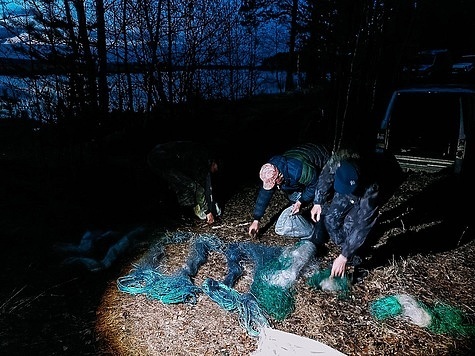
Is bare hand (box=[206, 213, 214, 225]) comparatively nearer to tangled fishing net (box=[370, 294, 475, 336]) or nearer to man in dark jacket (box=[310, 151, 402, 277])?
man in dark jacket (box=[310, 151, 402, 277])

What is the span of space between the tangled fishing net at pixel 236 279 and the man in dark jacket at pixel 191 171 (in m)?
0.75

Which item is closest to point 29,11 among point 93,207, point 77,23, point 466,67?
point 77,23

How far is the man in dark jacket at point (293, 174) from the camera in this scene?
3828 mm

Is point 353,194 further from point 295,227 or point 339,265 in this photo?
point 295,227

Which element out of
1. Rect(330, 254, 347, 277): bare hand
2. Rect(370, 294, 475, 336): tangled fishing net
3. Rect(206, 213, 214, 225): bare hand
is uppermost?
Rect(330, 254, 347, 277): bare hand

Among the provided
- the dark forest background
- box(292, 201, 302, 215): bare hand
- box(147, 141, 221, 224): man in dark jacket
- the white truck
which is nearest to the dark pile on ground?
box(147, 141, 221, 224): man in dark jacket

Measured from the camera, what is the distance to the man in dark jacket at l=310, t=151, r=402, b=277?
3006 mm

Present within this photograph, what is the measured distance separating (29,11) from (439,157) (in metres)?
7.17

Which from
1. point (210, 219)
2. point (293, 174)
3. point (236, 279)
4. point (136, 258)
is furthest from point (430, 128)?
point (136, 258)

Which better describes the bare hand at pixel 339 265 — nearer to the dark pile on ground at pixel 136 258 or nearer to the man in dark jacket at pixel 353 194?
the man in dark jacket at pixel 353 194

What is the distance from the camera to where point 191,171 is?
15.7 feet

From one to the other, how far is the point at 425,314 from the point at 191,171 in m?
3.01

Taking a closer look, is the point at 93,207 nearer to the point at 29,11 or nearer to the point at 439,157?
the point at 29,11

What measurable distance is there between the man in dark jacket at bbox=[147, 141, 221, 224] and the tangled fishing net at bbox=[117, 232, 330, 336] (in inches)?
29.7
